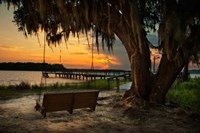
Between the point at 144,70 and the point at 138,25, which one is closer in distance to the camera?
the point at 138,25

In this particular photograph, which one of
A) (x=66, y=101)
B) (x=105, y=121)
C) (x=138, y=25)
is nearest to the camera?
(x=138, y=25)

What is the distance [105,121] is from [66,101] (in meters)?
1.49

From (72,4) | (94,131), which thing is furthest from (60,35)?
(94,131)

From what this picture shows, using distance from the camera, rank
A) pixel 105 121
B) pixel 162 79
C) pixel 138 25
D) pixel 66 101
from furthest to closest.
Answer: pixel 162 79 < pixel 66 101 < pixel 105 121 < pixel 138 25

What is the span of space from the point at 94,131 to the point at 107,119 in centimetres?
157

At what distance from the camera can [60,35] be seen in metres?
12.1

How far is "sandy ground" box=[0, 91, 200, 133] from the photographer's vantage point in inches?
268

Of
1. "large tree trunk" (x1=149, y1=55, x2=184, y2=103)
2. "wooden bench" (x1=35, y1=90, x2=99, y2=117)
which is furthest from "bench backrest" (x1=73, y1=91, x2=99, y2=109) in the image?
"large tree trunk" (x1=149, y1=55, x2=184, y2=103)

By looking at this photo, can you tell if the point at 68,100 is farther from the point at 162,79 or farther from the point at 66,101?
the point at 162,79

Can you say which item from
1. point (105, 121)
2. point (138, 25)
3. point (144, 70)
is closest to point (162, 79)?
point (144, 70)

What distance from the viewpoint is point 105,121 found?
7.82 meters

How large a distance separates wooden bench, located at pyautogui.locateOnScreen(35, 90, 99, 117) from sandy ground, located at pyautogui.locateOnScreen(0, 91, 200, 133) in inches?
11.2

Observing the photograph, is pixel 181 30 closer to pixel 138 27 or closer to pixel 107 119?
pixel 138 27

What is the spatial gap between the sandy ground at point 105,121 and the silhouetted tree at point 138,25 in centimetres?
137
